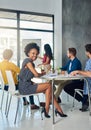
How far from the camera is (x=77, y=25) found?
7336 millimetres

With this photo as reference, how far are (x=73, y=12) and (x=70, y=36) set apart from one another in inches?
30.1

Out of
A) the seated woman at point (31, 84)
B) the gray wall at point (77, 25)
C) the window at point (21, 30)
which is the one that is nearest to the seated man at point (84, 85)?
the seated woman at point (31, 84)

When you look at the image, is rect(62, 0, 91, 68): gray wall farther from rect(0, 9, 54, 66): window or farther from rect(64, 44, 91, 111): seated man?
rect(64, 44, 91, 111): seated man

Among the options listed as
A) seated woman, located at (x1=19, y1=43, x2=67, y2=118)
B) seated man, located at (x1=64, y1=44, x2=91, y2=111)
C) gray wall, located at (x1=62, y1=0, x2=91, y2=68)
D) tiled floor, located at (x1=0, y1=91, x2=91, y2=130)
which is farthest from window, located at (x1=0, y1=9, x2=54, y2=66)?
seated woman, located at (x1=19, y1=43, x2=67, y2=118)

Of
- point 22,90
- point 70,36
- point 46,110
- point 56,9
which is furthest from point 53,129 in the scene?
point 56,9

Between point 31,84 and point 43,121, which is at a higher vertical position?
point 31,84

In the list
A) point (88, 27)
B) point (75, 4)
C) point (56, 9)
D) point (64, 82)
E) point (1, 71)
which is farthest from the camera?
point (56, 9)

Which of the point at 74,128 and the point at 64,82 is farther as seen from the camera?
the point at 64,82

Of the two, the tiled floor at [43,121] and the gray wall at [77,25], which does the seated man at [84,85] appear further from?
the gray wall at [77,25]

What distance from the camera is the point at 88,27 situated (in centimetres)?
680

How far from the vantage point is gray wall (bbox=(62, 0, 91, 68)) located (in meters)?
6.88

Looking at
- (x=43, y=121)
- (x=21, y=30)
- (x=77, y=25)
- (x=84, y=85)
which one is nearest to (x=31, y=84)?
(x=43, y=121)

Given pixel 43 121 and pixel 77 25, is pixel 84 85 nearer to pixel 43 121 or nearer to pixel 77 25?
pixel 43 121

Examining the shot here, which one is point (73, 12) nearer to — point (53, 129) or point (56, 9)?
point (56, 9)
